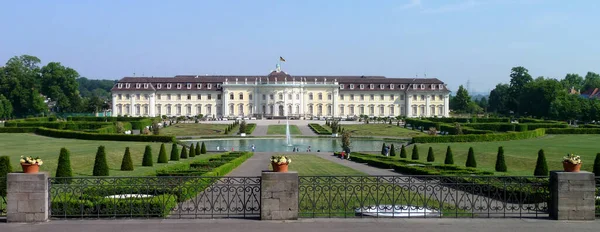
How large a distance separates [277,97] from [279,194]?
102096 millimetres

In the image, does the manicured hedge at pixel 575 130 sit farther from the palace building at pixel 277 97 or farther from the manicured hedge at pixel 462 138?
the palace building at pixel 277 97

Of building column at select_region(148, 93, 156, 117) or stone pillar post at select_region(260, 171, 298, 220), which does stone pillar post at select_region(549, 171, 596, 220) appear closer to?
stone pillar post at select_region(260, 171, 298, 220)

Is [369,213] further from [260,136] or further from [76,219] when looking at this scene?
[260,136]

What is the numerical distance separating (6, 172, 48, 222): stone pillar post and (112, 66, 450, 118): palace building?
333 feet

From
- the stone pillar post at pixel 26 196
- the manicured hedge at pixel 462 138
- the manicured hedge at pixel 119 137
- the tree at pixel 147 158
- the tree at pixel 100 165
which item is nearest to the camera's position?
the stone pillar post at pixel 26 196

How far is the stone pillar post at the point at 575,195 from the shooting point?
11633mm

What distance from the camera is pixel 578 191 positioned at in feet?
38.2

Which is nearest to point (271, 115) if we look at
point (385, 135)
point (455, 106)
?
point (455, 106)

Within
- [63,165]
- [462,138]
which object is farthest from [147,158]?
[462,138]

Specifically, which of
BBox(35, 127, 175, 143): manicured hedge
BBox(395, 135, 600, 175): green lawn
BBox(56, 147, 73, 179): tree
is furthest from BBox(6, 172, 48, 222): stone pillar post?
BBox(35, 127, 175, 143): manicured hedge

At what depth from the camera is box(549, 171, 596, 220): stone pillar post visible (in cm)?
1163

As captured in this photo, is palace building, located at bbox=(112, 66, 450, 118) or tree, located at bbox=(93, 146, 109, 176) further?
palace building, located at bbox=(112, 66, 450, 118)

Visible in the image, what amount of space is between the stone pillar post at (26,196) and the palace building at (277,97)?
333 feet

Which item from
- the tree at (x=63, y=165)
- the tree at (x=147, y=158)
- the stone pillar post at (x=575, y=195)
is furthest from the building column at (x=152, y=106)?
the stone pillar post at (x=575, y=195)
